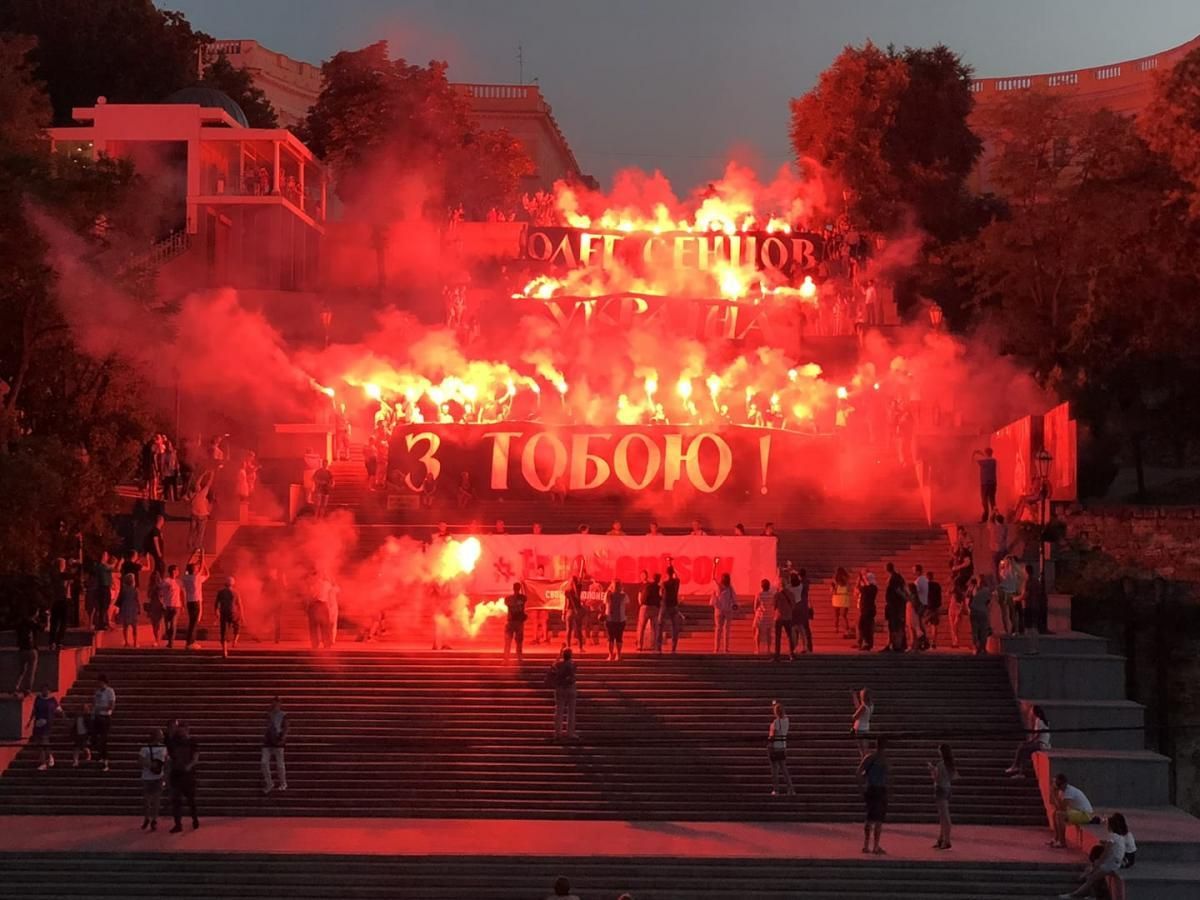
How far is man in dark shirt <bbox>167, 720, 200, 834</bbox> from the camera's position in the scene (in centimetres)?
2039

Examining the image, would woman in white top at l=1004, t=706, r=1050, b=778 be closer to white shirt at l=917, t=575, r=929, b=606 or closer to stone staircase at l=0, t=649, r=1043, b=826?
stone staircase at l=0, t=649, r=1043, b=826

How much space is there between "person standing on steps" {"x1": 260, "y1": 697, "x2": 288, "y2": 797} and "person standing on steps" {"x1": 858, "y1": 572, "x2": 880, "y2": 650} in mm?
8692

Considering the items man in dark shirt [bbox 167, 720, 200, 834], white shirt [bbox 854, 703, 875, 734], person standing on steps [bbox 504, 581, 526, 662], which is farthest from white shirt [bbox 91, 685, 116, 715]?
white shirt [bbox 854, 703, 875, 734]

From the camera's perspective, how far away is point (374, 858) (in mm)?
19016

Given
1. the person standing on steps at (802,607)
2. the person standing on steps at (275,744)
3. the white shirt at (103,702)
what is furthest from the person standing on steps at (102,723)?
the person standing on steps at (802,607)

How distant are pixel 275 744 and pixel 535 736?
3.42 meters

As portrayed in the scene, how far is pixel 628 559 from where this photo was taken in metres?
29.6

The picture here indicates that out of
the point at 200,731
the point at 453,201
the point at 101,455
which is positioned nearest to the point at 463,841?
the point at 200,731

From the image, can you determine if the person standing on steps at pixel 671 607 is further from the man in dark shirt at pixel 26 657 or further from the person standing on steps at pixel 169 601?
the man in dark shirt at pixel 26 657

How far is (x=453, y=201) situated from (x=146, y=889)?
42.0 metres

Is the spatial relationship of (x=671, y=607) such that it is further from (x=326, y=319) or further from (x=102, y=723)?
(x=326, y=319)

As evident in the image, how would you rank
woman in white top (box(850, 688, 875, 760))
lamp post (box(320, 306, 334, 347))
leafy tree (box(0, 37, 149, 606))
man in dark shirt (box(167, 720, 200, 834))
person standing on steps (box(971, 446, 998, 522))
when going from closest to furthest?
man in dark shirt (box(167, 720, 200, 834)) → woman in white top (box(850, 688, 875, 760)) → leafy tree (box(0, 37, 149, 606)) → person standing on steps (box(971, 446, 998, 522)) → lamp post (box(320, 306, 334, 347))

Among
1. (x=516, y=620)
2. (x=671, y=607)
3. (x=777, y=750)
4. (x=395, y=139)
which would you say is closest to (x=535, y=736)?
(x=516, y=620)

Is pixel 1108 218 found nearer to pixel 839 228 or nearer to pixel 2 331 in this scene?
pixel 839 228
